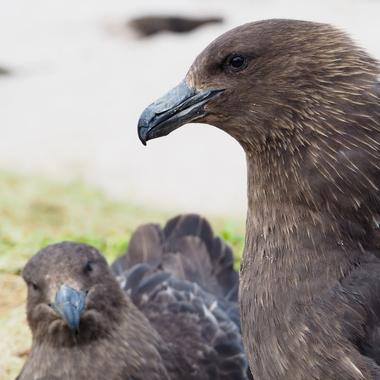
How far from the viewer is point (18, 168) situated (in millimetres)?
10352

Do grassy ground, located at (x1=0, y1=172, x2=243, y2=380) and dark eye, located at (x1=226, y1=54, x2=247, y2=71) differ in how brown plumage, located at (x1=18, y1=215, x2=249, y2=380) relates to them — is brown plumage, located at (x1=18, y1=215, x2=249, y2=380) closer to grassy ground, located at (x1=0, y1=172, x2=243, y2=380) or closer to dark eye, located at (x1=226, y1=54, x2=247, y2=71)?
grassy ground, located at (x1=0, y1=172, x2=243, y2=380)

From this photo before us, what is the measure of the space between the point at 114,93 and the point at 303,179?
329 inches

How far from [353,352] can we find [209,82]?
1.04 meters

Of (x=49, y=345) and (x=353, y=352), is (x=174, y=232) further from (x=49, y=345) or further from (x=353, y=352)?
(x=353, y=352)

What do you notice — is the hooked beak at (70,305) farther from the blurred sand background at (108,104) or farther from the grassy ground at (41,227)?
the blurred sand background at (108,104)

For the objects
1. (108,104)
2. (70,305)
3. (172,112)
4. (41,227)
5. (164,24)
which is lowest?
(41,227)

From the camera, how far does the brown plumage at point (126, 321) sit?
15.7 ft

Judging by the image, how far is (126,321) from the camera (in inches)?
197

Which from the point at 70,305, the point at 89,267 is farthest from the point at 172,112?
the point at 89,267

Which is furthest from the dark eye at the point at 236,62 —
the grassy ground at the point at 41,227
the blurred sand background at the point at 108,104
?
the blurred sand background at the point at 108,104

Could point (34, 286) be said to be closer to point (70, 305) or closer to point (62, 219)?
point (70, 305)

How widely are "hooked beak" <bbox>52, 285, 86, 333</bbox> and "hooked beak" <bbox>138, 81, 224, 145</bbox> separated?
105 cm

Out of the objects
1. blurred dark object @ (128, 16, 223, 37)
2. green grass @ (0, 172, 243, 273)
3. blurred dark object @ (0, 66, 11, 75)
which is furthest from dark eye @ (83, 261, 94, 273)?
blurred dark object @ (128, 16, 223, 37)

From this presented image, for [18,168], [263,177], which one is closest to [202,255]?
[263,177]
